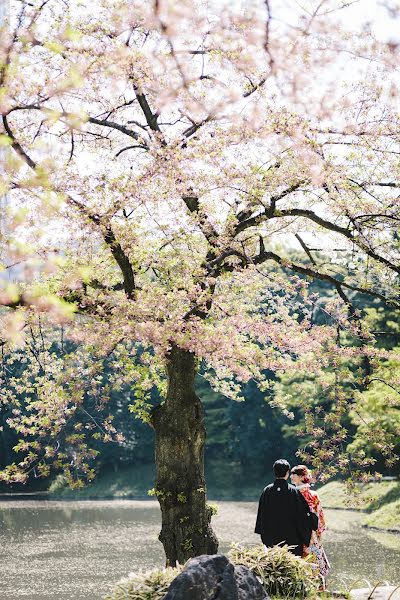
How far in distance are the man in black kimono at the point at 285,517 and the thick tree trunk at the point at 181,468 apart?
178 cm

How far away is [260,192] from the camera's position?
835cm

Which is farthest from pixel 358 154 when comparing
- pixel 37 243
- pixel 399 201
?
pixel 37 243

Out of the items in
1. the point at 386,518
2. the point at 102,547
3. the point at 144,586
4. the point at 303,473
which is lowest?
the point at 102,547

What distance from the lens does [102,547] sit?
75.7 ft

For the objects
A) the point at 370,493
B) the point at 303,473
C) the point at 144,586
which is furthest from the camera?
the point at 370,493

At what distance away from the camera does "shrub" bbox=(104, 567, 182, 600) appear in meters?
5.64

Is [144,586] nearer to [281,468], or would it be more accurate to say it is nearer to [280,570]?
[280,570]

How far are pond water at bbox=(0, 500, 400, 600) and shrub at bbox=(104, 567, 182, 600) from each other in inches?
373

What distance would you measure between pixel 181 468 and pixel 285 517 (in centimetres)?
199

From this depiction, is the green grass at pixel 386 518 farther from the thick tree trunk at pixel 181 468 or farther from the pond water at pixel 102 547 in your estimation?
the thick tree trunk at pixel 181 468

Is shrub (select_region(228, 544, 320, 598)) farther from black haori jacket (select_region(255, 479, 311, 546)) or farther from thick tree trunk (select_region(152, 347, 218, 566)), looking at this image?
thick tree trunk (select_region(152, 347, 218, 566))

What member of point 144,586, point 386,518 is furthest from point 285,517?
point 386,518

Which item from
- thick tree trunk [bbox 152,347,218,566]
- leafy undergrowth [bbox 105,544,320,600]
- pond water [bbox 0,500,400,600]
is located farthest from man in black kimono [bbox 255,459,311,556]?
pond water [bbox 0,500,400,600]

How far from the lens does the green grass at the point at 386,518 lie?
86.7ft
